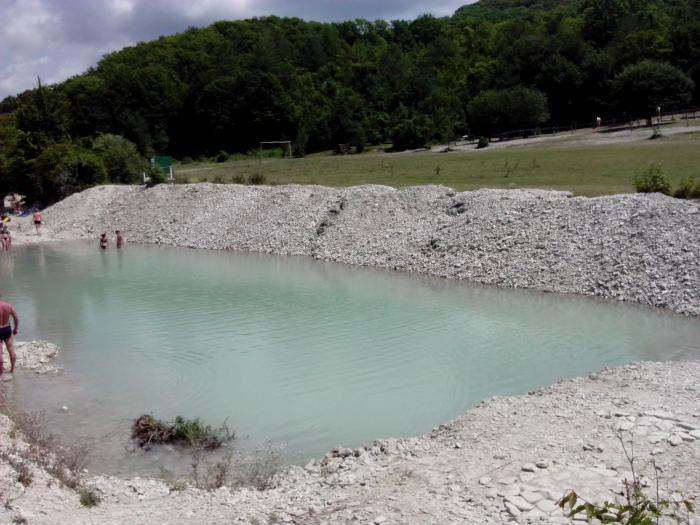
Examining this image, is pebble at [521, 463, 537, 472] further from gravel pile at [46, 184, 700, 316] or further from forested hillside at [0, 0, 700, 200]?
forested hillside at [0, 0, 700, 200]

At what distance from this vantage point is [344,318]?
72.1ft

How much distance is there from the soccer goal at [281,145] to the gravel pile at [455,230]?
45.2 metres

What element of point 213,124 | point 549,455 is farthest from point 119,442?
point 213,124

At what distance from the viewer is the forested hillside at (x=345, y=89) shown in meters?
74.7

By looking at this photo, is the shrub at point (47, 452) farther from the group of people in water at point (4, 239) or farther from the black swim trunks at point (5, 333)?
Answer: the group of people in water at point (4, 239)

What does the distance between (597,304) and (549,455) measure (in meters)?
13.9

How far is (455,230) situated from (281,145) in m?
71.6

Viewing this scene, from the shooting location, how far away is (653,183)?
29406 millimetres

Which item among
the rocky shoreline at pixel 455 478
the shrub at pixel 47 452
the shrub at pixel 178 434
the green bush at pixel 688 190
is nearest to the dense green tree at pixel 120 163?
the green bush at pixel 688 190

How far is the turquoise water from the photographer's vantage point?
46.6 ft

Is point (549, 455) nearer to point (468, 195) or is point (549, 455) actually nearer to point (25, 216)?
point (468, 195)

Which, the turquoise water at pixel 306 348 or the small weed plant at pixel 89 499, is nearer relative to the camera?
the small weed plant at pixel 89 499

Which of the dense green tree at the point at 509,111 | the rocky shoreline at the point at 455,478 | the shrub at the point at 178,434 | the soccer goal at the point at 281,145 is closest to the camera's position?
the rocky shoreline at the point at 455,478

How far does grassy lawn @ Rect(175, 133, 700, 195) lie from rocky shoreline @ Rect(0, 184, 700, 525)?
614cm
